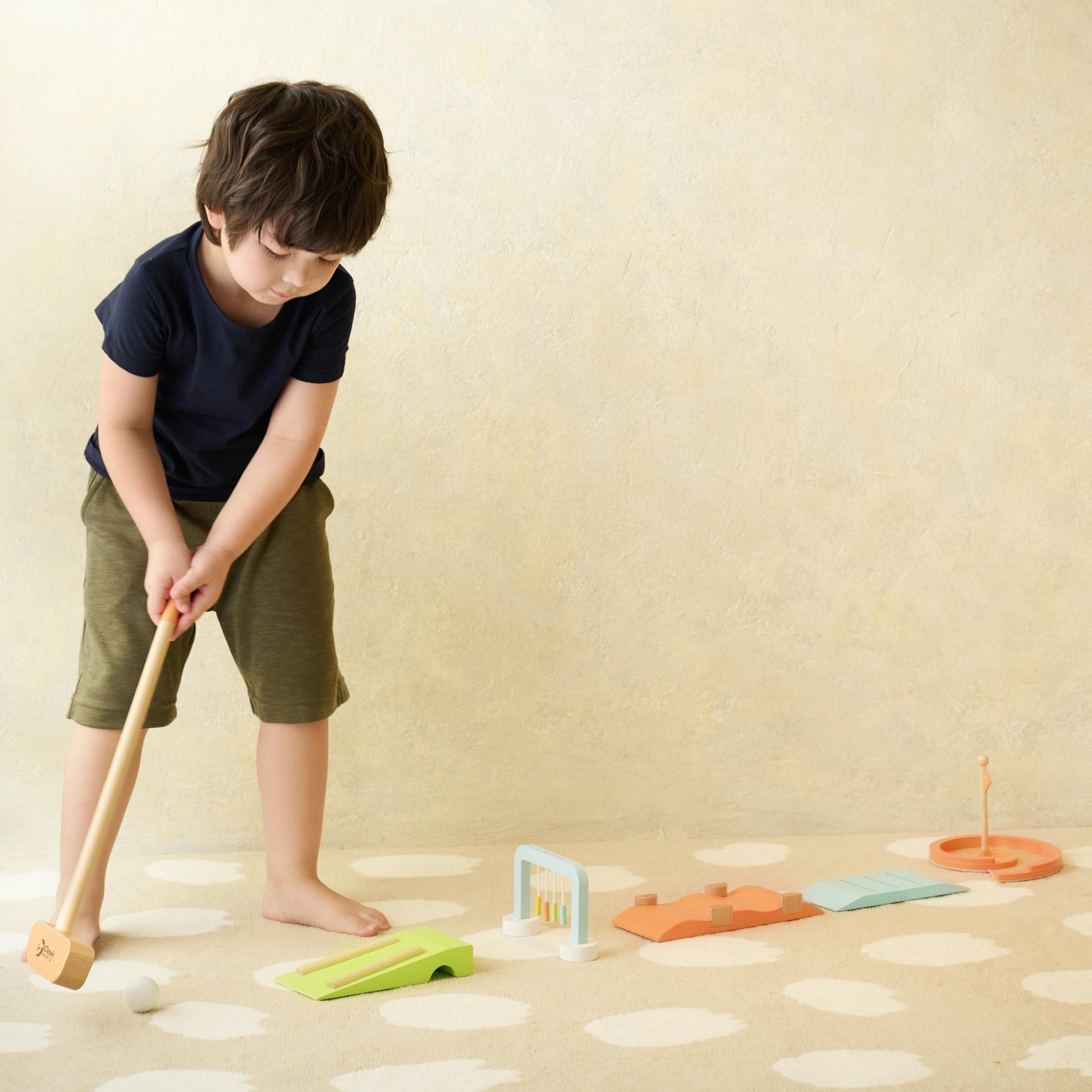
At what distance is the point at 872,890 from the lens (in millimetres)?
1230

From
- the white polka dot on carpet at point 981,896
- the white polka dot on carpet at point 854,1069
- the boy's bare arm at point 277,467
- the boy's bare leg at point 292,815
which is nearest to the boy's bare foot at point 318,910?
the boy's bare leg at point 292,815

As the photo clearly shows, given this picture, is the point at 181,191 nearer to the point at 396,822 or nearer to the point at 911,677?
the point at 396,822

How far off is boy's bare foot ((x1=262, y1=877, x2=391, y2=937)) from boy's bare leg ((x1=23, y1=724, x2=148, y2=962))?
162 mm

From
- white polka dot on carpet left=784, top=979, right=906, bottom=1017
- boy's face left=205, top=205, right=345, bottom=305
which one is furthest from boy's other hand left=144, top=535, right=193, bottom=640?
white polka dot on carpet left=784, top=979, right=906, bottom=1017

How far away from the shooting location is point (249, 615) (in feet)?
3.85

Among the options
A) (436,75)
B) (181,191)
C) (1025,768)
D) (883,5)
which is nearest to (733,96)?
(883,5)

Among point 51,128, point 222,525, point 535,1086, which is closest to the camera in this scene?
point 535,1086

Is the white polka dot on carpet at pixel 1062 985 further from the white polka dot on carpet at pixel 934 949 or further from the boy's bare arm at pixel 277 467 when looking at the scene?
the boy's bare arm at pixel 277 467

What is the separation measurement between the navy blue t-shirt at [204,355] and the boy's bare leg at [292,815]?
25 cm

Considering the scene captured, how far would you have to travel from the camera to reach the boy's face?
953mm

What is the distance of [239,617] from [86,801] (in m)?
0.22

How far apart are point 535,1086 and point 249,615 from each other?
0.54 meters

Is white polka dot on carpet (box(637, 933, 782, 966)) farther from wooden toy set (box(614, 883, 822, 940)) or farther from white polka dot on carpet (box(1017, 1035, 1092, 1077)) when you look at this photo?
white polka dot on carpet (box(1017, 1035, 1092, 1077))

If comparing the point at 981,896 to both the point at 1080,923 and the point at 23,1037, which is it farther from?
the point at 23,1037
